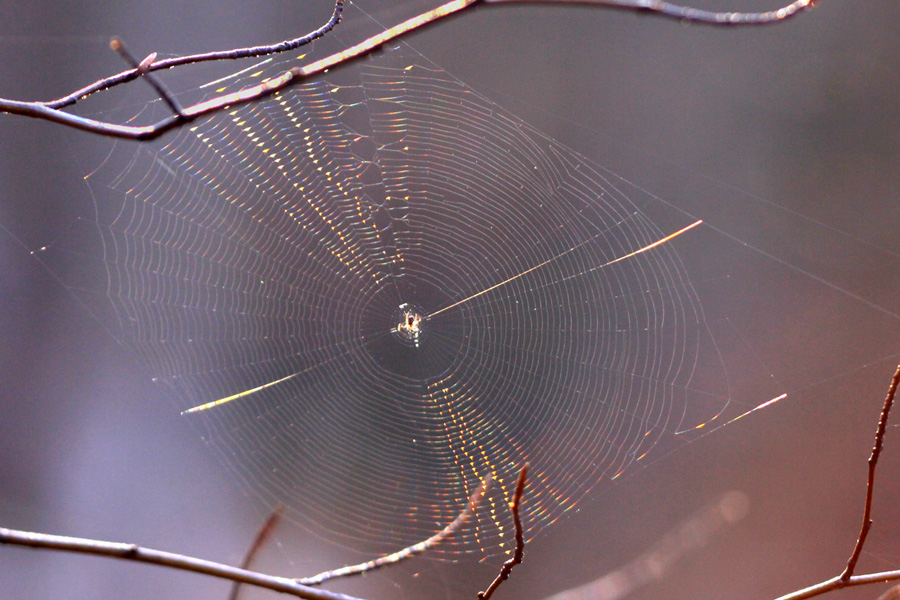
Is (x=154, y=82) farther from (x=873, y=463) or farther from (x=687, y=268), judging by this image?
(x=687, y=268)

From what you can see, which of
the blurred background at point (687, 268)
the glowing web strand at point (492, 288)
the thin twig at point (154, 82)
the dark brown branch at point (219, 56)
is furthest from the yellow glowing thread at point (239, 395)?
the thin twig at point (154, 82)

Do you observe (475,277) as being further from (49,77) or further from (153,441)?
(49,77)

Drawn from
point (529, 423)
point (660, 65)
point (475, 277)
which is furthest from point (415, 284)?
point (660, 65)

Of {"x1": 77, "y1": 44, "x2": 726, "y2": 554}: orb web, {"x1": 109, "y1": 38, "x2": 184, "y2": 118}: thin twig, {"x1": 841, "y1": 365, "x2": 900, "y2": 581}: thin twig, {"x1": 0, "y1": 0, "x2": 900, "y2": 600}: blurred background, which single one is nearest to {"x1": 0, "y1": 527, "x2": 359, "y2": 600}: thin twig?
{"x1": 109, "y1": 38, "x2": 184, "y2": 118}: thin twig

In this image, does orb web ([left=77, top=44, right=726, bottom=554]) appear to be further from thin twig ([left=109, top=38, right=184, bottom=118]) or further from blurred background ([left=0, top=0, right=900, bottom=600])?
thin twig ([left=109, top=38, right=184, bottom=118])

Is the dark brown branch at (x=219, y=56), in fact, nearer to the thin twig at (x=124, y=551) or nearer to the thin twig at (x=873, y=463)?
the thin twig at (x=124, y=551)

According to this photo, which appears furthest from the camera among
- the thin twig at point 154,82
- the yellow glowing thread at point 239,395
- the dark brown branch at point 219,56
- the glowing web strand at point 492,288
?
the yellow glowing thread at point 239,395

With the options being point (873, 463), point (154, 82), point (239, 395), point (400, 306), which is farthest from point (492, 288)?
point (154, 82)
